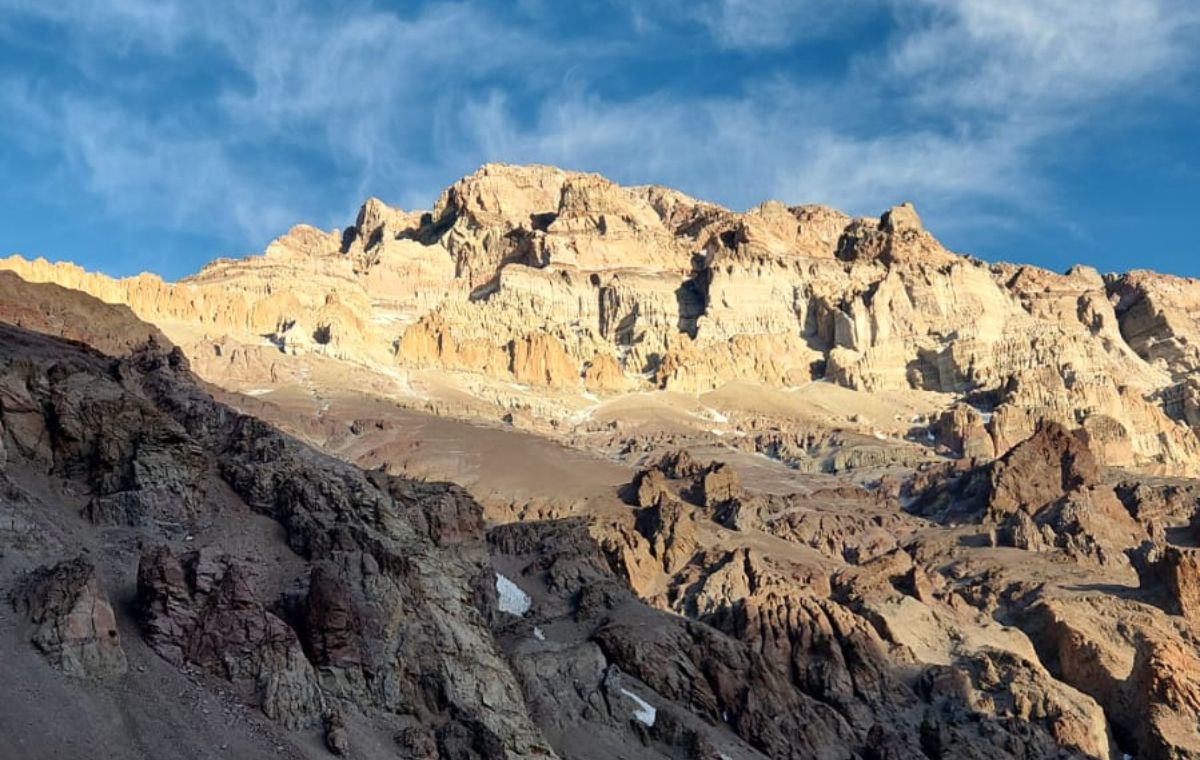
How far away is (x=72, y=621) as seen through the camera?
3136 centimetres

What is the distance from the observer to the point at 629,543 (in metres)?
97.9

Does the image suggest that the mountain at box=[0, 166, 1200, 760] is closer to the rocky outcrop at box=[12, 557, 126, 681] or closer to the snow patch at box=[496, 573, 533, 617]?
the rocky outcrop at box=[12, 557, 126, 681]

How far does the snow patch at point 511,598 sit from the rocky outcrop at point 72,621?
32.3 m

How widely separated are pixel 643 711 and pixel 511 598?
1300 centimetres

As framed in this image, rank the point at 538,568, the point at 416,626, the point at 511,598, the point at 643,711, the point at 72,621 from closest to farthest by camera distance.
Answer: the point at 72,621
the point at 416,626
the point at 643,711
the point at 511,598
the point at 538,568

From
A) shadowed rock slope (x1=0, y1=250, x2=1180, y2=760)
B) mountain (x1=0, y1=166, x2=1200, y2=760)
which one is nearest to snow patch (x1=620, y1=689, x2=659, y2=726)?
shadowed rock slope (x1=0, y1=250, x2=1180, y2=760)

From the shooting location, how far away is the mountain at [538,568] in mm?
35250

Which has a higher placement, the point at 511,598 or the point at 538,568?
the point at 538,568

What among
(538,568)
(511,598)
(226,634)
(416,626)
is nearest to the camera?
(226,634)

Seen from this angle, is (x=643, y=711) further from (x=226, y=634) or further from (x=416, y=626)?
(x=226, y=634)

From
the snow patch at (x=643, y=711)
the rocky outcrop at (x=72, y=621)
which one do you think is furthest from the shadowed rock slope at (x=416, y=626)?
the snow patch at (x=643, y=711)

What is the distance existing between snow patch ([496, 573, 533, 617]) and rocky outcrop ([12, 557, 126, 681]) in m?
32.3

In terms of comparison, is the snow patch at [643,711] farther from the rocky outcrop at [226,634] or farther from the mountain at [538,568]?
the rocky outcrop at [226,634]

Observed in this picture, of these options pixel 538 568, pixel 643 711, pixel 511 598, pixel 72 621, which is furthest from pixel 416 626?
pixel 538 568
